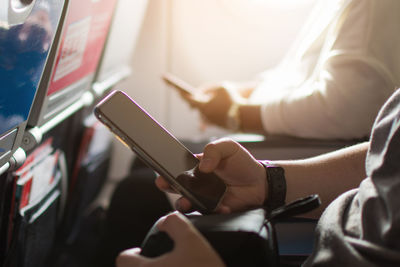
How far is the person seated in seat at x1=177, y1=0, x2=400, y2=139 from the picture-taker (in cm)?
98

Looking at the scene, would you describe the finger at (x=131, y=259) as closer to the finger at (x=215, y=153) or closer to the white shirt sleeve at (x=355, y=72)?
the finger at (x=215, y=153)

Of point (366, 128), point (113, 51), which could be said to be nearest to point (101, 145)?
point (113, 51)

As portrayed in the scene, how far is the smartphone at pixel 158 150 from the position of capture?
746 mm

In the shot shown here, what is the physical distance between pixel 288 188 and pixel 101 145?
0.99 metres

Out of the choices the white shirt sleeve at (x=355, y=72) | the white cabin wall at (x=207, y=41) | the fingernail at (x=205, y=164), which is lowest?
the white cabin wall at (x=207, y=41)

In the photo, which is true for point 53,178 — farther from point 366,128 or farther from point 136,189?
point 366,128

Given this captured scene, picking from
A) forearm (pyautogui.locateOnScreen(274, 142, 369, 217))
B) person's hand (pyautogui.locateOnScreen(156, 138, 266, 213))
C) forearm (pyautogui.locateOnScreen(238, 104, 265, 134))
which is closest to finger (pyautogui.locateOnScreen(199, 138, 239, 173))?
person's hand (pyautogui.locateOnScreen(156, 138, 266, 213))

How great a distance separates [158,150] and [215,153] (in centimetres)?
10

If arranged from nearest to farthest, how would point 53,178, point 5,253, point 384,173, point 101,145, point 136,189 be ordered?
point 384,173
point 5,253
point 53,178
point 136,189
point 101,145

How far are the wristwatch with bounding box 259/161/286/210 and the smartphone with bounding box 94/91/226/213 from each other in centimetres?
10

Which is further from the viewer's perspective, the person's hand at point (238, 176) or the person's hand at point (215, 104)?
the person's hand at point (215, 104)

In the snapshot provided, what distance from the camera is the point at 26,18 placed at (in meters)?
0.65

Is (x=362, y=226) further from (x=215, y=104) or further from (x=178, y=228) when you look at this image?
(x=215, y=104)

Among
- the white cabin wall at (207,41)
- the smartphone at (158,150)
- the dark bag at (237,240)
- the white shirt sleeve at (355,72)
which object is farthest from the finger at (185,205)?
the white cabin wall at (207,41)
